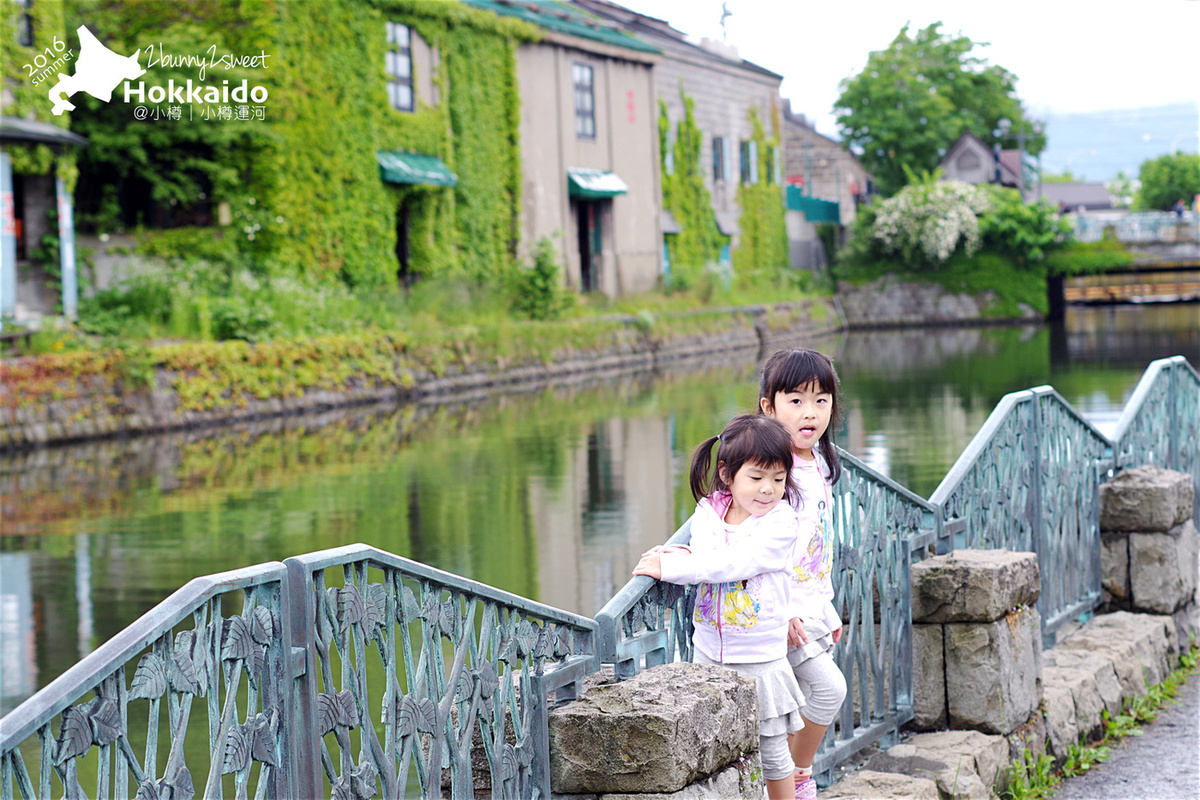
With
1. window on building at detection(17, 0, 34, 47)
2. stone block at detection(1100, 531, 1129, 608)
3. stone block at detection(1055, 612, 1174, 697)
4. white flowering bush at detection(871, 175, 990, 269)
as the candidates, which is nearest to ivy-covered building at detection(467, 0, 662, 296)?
window on building at detection(17, 0, 34, 47)

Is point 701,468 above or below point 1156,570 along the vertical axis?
above

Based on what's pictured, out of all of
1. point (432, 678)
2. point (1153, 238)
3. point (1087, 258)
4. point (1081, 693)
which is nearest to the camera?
point (432, 678)

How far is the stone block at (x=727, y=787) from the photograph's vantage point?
2.90 m

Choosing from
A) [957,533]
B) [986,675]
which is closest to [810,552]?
[986,675]

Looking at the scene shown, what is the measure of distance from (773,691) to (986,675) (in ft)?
4.52

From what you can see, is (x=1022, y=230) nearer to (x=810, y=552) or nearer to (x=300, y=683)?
(x=810, y=552)

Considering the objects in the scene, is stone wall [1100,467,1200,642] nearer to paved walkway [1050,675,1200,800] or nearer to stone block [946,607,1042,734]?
paved walkway [1050,675,1200,800]

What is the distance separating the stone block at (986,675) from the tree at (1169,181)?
96.7 metres

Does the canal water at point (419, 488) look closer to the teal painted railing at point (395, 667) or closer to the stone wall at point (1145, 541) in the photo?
the teal painted railing at point (395, 667)

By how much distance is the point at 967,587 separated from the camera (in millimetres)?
4555

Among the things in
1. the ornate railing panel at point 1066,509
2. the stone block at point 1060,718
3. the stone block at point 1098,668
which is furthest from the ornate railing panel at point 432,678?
the ornate railing panel at point 1066,509

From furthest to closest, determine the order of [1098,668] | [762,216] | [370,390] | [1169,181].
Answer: [1169,181] → [762,216] → [370,390] → [1098,668]

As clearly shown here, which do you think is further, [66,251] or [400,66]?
[400,66]

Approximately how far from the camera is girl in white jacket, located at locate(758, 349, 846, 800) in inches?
144
